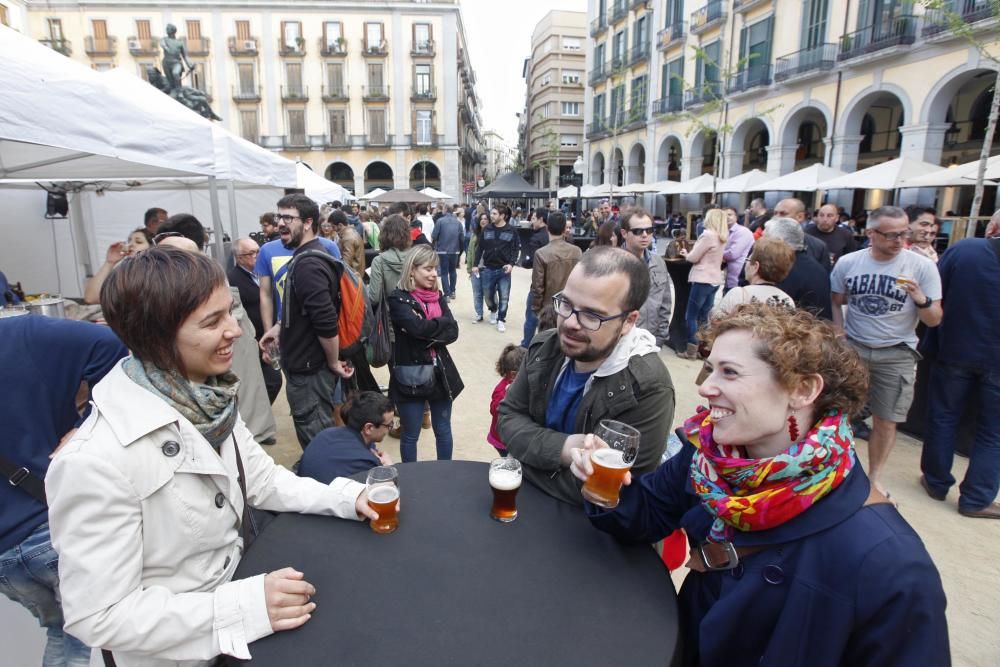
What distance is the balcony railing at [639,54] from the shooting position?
92.2 ft

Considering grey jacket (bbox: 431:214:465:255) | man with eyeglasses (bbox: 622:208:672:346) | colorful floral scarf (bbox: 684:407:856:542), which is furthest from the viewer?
grey jacket (bbox: 431:214:465:255)

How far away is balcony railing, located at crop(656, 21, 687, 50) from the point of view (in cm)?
2472

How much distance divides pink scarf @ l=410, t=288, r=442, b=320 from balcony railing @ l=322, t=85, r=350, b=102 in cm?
3915

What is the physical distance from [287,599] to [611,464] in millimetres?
860

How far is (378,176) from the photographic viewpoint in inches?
1592

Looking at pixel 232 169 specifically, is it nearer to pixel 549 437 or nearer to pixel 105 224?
pixel 549 437

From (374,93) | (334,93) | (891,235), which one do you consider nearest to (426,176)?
(374,93)

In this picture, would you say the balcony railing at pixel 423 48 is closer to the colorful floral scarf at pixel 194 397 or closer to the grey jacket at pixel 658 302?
the grey jacket at pixel 658 302

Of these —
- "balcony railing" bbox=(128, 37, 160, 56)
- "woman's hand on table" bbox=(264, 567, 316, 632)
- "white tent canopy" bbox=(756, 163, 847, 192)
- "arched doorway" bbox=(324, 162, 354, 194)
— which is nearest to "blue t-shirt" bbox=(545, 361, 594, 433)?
"woman's hand on table" bbox=(264, 567, 316, 632)

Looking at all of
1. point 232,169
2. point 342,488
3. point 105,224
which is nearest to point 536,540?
point 342,488

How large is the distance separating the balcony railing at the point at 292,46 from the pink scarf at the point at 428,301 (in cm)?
4069

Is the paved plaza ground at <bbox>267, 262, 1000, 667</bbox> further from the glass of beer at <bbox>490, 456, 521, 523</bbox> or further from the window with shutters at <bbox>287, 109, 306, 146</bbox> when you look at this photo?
the window with shutters at <bbox>287, 109, 306, 146</bbox>

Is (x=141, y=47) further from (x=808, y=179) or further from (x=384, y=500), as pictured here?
(x=384, y=500)

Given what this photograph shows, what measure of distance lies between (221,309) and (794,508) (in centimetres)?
139
